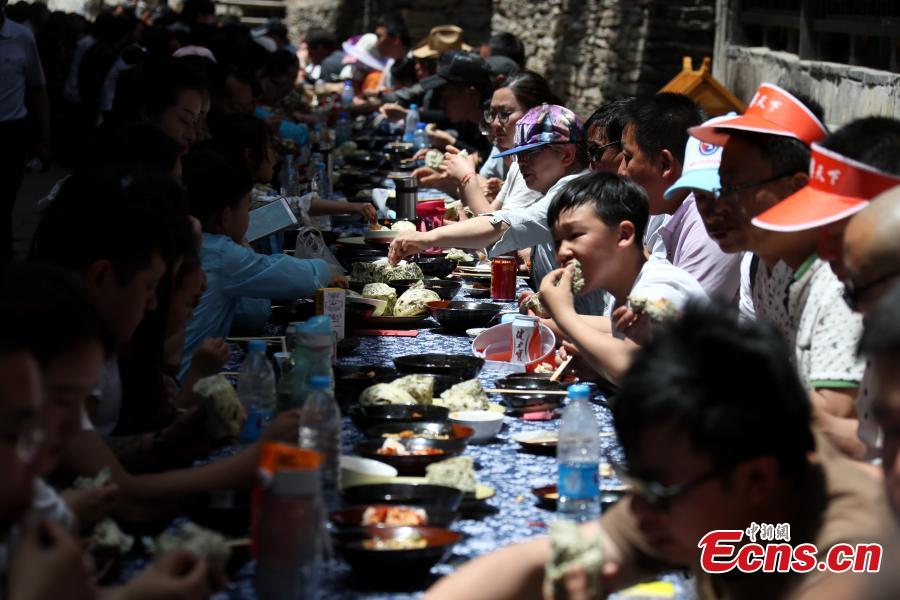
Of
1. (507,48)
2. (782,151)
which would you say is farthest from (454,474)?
(507,48)

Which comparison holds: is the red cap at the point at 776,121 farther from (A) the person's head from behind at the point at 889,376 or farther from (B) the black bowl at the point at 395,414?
(A) the person's head from behind at the point at 889,376

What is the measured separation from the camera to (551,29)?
1867cm

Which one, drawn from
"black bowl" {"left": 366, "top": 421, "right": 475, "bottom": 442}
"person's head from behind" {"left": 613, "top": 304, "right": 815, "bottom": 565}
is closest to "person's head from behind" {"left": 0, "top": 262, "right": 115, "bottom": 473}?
"person's head from behind" {"left": 613, "top": 304, "right": 815, "bottom": 565}

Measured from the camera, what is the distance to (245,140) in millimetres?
6008

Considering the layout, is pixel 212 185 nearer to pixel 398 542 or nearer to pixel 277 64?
pixel 398 542

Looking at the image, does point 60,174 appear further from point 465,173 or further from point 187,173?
point 187,173

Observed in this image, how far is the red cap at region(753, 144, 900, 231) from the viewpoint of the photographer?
290 cm

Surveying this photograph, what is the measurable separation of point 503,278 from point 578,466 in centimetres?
269

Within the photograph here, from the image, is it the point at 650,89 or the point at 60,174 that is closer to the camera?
the point at 650,89

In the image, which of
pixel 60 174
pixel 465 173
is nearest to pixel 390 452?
pixel 465 173

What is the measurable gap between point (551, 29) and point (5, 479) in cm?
1744

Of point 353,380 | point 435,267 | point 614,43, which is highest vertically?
point 353,380

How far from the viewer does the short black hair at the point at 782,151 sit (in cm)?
341

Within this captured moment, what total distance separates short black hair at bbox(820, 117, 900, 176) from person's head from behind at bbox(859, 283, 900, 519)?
1.10 metres
